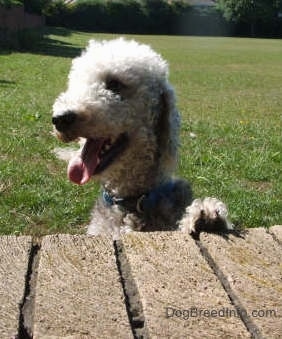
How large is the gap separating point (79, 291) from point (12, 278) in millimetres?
203

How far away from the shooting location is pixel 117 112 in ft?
11.1

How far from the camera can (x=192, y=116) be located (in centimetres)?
1078

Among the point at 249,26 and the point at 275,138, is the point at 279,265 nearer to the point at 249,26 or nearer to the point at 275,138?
the point at 275,138

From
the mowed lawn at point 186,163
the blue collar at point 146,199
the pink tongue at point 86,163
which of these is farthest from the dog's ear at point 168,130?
the mowed lawn at point 186,163

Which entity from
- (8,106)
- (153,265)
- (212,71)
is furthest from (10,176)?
(212,71)

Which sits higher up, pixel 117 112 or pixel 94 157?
pixel 117 112

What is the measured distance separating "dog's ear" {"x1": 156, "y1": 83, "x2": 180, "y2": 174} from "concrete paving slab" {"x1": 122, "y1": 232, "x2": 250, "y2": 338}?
1.34m

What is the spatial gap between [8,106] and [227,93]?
26.3 ft

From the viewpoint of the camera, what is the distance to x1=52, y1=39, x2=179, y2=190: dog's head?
3301 millimetres

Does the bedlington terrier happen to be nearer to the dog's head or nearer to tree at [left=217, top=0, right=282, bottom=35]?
the dog's head

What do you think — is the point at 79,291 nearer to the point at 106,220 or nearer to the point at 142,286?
the point at 142,286

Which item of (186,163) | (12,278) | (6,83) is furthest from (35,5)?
(12,278)

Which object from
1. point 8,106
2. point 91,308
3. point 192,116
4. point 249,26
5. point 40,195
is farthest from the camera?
point 249,26

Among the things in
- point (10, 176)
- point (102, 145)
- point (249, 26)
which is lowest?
point (249, 26)
